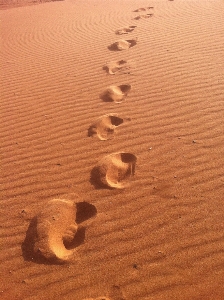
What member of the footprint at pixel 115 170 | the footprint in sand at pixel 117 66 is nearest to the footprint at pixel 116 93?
the footprint in sand at pixel 117 66

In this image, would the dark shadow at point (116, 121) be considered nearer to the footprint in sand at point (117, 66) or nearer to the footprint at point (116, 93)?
the footprint at point (116, 93)

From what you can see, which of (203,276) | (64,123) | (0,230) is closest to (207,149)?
(203,276)

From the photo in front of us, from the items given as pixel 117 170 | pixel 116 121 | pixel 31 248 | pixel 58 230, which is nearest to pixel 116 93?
pixel 116 121

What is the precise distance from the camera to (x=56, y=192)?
3.19 m

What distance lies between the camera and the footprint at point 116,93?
177 inches

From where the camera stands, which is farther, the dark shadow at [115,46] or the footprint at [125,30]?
the footprint at [125,30]

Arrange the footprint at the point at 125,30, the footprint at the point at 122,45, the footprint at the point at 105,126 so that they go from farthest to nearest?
1. the footprint at the point at 125,30
2. the footprint at the point at 122,45
3. the footprint at the point at 105,126

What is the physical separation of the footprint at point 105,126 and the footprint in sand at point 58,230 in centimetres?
103

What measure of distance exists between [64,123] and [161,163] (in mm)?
1400

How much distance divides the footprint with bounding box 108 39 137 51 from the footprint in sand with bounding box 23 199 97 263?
3.72 m

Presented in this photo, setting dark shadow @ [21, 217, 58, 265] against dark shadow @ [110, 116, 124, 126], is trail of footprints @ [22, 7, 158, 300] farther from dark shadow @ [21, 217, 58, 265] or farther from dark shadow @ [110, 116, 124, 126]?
dark shadow @ [110, 116, 124, 126]

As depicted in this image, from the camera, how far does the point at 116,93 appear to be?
182 inches

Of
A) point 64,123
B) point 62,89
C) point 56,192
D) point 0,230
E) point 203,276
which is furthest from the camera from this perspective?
point 62,89

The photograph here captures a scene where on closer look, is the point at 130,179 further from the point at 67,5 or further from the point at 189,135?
the point at 67,5
